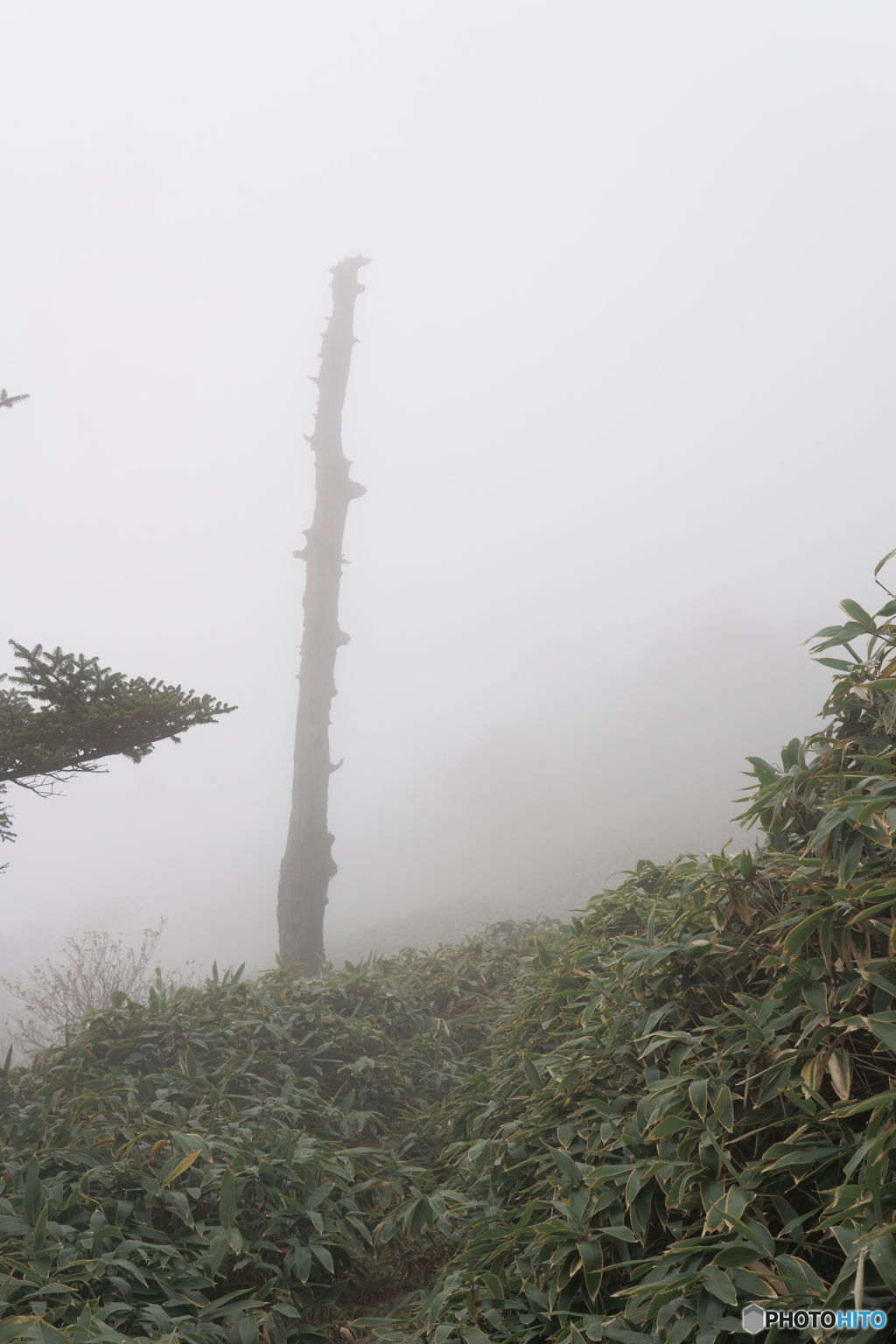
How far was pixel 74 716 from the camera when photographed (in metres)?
3.17

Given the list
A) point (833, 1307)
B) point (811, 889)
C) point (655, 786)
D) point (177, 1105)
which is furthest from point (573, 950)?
point (655, 786)

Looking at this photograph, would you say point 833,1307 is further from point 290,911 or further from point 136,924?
point 136,924

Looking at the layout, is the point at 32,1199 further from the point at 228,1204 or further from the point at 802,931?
the point at 802,931

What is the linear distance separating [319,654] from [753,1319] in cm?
660

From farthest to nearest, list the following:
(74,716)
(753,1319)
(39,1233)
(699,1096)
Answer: (74,716), (39,1233), (699,1096), (753,1319)

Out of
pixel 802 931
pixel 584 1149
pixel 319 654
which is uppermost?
pixel 319 654

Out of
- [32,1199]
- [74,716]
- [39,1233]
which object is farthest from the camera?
[74,716]

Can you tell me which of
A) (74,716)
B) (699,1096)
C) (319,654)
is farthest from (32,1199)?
(319,654)

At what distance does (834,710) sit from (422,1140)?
2719 millimetres

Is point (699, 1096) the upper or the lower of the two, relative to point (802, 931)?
lower

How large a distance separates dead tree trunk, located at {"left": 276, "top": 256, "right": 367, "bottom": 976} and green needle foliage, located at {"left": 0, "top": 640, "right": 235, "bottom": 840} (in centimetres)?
356

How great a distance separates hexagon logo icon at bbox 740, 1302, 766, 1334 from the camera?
153cm

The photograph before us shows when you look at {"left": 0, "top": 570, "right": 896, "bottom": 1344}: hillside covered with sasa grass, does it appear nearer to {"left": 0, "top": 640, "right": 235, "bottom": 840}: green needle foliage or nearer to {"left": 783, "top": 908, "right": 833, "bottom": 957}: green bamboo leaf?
{"left": 783, "top": 908, "right": 833, "bottom": 957}: green bamboo leaf

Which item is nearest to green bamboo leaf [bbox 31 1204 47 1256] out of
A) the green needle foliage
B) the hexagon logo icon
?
the green needle foliage
